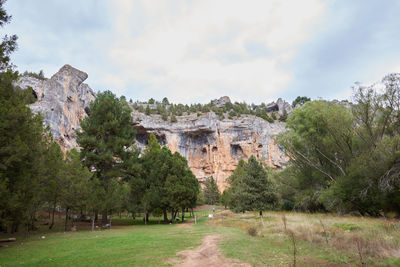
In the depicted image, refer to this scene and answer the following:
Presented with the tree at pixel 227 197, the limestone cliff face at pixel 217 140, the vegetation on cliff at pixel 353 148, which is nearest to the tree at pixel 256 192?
the vegetation on cliff at pixel 353 148

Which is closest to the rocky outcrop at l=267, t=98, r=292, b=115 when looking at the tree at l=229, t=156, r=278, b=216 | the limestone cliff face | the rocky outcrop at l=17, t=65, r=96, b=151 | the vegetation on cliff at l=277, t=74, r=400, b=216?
the limestone cliff face

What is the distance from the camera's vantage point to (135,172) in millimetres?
25562

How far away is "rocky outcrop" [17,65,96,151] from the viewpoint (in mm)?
39094

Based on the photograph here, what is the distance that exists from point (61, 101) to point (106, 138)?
22548mm

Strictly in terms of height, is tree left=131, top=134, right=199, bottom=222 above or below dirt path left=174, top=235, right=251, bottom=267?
above

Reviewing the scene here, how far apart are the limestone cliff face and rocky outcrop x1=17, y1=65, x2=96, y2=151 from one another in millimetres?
19495

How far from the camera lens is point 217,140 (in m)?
68.1

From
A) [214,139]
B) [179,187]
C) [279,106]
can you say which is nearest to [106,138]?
[179,187]

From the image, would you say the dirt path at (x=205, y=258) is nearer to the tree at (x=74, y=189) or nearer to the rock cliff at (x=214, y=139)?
the tree at (x=74, y=189)

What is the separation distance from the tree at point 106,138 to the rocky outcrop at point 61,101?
16030 mm

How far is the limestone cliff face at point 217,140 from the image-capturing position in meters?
65.9

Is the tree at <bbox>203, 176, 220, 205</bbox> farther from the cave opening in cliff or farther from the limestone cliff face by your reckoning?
the cave opening in cliff

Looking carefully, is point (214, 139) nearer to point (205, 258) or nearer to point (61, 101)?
point (61, 101)

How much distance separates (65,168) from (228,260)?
1583 centimetres
